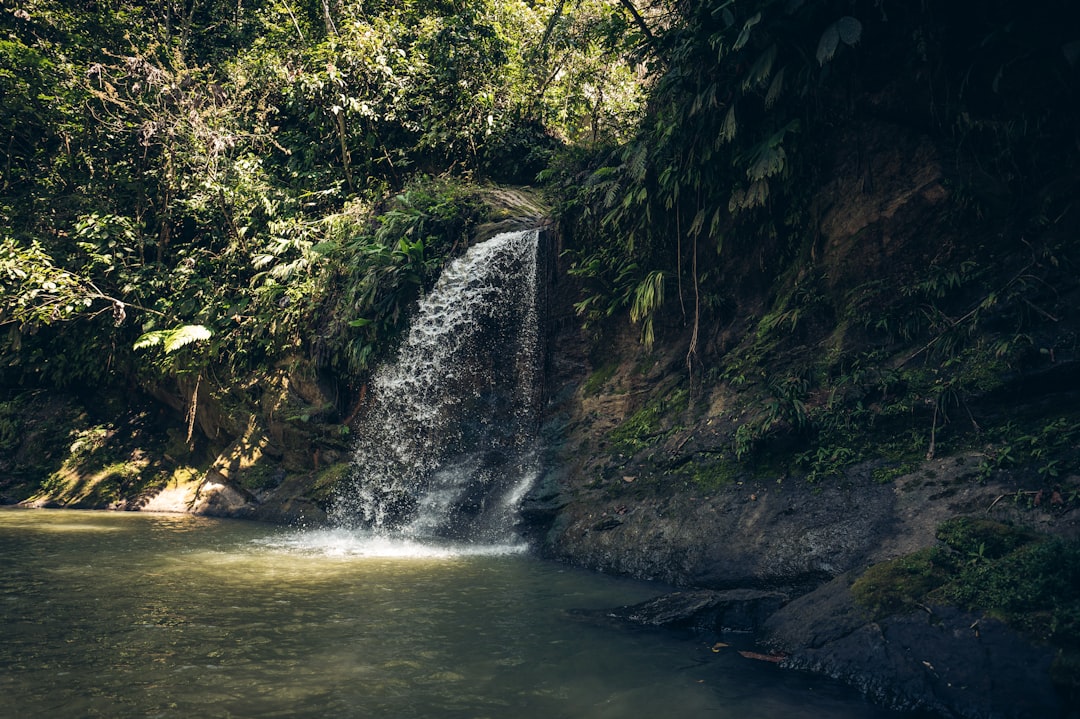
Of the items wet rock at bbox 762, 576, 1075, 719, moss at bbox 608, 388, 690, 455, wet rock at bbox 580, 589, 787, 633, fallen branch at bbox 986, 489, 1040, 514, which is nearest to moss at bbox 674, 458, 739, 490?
moss at bbox 608, 388, 690, 455

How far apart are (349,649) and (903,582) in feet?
13.2

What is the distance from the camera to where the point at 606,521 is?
8172 mm

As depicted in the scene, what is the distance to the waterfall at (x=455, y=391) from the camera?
11.1 meters

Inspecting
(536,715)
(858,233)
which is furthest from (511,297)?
(536,715)

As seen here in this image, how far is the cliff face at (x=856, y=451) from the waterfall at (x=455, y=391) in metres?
1.57

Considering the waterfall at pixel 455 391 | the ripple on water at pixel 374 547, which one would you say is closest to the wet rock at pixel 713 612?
the ripple on water at pixel 374 547

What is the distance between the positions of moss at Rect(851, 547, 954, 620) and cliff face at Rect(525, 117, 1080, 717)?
0.02m

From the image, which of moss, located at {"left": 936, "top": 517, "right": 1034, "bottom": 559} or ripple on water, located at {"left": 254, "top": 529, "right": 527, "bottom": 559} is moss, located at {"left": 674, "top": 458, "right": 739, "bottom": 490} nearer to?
ripple on water, located at {"left": 254, "top": 529, "right": 527, "bottom": 559}

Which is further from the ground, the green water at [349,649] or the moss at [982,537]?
the moss at [982,537]

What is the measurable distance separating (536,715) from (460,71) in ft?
49.2

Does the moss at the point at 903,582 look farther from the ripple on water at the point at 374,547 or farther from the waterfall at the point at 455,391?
the waterfall at the point at 455,391

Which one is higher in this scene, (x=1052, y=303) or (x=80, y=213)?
(x=80, y=213)

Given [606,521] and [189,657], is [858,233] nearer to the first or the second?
[606,521]

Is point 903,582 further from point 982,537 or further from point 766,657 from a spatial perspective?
point 766,657
